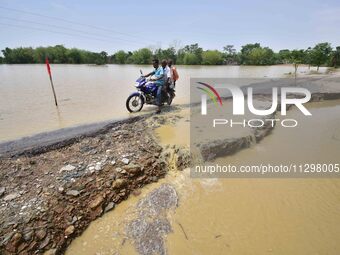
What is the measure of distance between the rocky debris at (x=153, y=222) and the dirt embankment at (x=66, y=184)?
312 millimetres

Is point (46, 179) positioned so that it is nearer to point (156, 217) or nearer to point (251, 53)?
point (156, 217)

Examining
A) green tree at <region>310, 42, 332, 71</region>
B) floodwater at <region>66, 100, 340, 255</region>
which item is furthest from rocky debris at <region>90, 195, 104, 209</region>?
green tree at <region>310, 42, 332, 71</region>

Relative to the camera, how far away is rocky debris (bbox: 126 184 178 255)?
2574 millimetres

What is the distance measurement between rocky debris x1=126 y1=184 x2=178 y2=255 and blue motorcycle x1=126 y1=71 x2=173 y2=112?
441cm

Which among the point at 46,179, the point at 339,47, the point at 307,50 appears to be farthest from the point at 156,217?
the point at 339,47

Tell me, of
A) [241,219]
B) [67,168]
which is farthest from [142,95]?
[241,219]

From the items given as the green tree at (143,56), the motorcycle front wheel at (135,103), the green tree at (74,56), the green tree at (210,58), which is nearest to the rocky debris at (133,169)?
the motorcycle front wheel at (135,103)

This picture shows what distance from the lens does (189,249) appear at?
8.45ft

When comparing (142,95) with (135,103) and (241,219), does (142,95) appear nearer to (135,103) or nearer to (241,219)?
(135,103)

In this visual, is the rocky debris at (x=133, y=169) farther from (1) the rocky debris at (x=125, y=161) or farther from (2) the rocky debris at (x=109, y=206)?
(2) the rocky debris at (x=109, y=206)

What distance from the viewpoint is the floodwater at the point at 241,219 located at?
2.61 m

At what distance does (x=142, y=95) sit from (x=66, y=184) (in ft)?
15.6

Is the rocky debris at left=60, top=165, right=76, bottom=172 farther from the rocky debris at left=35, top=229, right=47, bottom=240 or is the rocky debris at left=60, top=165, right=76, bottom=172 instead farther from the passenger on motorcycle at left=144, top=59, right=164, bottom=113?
the passenger on motorcycle at left=144, top=59, right=164, bottom=113

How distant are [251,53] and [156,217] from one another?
8016cm
